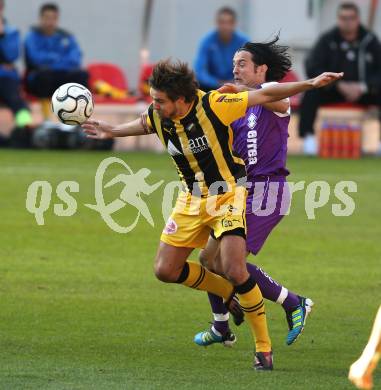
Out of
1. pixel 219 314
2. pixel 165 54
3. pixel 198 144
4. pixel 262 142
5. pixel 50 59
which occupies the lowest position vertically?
pixel 165 54

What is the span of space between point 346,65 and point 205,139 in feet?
43.6

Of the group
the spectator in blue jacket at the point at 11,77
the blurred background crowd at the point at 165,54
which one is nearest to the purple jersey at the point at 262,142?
the blurred background crowd at the point at 165,54

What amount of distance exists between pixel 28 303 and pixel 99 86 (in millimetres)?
12576

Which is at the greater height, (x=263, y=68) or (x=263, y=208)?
(x=263, y=68)

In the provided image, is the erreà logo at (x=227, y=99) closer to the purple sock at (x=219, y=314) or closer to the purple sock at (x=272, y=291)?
the purple sock at (x=272, y=291)

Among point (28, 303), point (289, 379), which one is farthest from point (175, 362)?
point (28, 303)

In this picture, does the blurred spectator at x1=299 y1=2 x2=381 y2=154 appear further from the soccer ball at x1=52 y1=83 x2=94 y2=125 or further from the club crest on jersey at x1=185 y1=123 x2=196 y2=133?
the club crest on jersey at x1=185 y1=123 x2=196 y2=133

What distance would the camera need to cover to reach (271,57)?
785cm

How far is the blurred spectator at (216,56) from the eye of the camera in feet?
64.4

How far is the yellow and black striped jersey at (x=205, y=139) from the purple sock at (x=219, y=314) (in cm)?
84

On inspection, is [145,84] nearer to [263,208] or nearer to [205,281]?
[263,208]

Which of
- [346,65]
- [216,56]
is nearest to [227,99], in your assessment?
[216,56]

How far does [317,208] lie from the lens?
14.6 meters

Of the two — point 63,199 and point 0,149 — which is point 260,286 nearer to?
point 63,199
